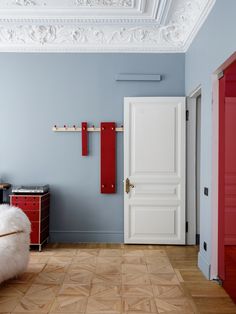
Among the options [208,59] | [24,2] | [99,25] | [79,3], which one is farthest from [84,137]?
[208,59]

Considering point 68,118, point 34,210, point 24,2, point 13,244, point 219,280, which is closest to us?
point 13,244

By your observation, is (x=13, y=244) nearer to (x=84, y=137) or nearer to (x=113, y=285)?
(x=113, y=285)

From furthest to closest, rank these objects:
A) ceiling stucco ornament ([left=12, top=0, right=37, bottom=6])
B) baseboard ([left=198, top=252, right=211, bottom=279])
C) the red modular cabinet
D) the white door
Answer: the white door → the red modular cabinet → ceiling stucco ornament ([left=12, top=0, right=37, bottom=6]) → baseboard ([left=198, top=252, right=211, bottom=279])

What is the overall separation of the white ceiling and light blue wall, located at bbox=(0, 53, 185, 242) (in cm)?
16

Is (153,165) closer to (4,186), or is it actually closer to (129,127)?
(129,127)

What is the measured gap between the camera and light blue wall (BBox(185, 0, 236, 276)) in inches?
108

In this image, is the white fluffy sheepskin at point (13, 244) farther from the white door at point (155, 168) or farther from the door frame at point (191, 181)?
the door frame at point (191, 181)

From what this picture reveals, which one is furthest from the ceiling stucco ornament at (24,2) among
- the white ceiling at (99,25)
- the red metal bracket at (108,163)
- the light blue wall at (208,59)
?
the light blue wall at (208,59)

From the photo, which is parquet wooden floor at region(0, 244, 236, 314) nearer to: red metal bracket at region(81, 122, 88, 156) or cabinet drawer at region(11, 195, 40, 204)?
cabinet drawer at region(11, 195, 40, 204)

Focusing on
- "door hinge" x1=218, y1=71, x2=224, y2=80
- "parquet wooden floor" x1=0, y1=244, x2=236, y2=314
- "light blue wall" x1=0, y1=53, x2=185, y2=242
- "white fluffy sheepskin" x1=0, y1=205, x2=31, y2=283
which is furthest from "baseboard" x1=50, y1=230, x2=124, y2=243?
"door hinge" x1=218, y1=71, x2=224, y2=80

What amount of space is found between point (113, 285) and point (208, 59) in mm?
2601

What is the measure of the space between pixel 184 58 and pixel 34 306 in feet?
12.7

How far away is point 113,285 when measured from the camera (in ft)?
10.3

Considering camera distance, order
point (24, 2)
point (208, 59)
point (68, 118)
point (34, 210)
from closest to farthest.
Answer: point (208, 59), point (24, 2), point (34, 210), point (68, 118)
